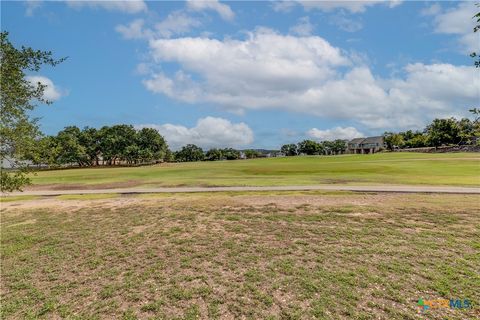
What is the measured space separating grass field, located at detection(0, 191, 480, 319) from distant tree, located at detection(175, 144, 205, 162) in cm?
13898

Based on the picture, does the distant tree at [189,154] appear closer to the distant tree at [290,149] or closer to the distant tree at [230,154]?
the distant tree at [230,154]

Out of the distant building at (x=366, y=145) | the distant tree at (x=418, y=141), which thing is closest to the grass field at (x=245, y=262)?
the distant tree at (x=418, y=141)

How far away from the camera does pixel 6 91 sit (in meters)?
10.6

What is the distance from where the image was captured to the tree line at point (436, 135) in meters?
6.66

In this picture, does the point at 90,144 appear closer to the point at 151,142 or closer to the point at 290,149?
the point at 151,142

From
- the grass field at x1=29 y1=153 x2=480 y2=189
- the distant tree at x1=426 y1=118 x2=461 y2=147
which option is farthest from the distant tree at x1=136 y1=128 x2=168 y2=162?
the distant tree at x1=426 y1=118 x2=461 y2=147

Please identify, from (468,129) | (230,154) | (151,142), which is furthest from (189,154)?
(468,129)

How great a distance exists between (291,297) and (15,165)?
11013 millimetres

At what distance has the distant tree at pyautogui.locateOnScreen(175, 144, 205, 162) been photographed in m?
156

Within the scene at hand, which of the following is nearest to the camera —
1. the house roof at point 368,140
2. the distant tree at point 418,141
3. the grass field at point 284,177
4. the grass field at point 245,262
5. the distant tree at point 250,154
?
the grass field at point 245,262

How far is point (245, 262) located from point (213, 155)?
148 m

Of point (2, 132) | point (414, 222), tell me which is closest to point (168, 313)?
point (2, 132)

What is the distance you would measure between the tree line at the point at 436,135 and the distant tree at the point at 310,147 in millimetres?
35539

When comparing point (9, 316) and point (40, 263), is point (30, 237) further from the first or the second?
point (9, 316)
